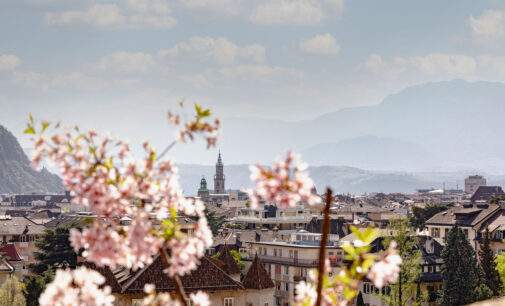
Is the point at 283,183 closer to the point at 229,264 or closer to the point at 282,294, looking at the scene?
the point at 229,264

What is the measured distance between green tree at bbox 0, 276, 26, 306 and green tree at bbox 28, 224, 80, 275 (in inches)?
401

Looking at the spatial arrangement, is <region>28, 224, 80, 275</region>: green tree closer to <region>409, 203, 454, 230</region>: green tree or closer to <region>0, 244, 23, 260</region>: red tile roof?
<region>0, 244, 23, 260</region>: red tile roof

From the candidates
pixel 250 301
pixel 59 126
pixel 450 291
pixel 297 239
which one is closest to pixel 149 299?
pixel 59 126

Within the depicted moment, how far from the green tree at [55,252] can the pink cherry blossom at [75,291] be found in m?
66.9

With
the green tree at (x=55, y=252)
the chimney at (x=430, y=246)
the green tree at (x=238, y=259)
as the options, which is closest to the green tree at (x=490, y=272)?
the chimney at (x=430, y=246)

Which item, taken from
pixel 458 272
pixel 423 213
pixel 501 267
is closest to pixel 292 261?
pixel 458 272

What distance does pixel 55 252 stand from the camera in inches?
2911

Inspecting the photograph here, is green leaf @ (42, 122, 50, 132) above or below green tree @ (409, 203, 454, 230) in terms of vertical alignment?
above

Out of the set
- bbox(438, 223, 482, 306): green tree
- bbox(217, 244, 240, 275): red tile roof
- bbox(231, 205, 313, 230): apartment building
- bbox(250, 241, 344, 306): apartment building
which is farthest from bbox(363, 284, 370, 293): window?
bbox(231, 205, 313, 230): apartment building

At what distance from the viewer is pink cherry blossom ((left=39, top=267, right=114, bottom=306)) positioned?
7.62m

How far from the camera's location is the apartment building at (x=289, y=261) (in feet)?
271

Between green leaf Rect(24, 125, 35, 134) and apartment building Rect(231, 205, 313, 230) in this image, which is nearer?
green leaf Rect(24, 125, 35, 134)

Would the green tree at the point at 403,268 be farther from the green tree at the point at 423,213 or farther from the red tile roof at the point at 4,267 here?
the green tree at the point at 423,213

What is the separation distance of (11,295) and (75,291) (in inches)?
2250
